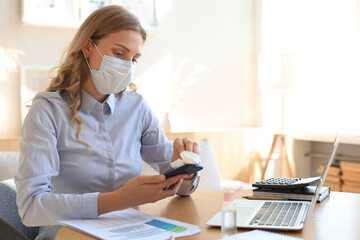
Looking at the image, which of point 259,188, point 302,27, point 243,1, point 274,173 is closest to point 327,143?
point 274,173

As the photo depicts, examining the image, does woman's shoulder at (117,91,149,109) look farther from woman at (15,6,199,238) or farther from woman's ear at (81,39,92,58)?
woman's ear at (81,39,92,58)

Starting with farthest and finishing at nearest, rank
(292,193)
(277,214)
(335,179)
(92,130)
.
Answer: (335,179)
(92,130)
(292,193)
(277,214)

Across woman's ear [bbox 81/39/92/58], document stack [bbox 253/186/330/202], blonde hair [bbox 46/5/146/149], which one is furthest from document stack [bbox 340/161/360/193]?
woman's ear [bbox 81/39/92/58]

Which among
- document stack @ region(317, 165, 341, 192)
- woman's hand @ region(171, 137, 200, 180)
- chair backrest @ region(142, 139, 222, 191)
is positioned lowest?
document stack @ region(317, 165, 341, 192)

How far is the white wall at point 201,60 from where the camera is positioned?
152 inches

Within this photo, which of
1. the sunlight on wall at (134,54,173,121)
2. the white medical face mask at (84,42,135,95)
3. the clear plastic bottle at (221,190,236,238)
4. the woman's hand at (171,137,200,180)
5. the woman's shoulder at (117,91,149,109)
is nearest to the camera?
the clear plastic bottle at (221,190,236,238)

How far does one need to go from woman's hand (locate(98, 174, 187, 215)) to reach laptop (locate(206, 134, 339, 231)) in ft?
0.55

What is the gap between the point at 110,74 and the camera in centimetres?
164

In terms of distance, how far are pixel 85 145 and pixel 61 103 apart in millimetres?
170

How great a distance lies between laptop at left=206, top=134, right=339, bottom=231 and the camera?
3.92 ft

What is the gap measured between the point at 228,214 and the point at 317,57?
3459 mm

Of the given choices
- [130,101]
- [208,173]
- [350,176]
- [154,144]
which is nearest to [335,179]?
[350,176]

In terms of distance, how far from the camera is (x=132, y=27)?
1.65 meters

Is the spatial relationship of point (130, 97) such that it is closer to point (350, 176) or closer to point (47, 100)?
point (47, 100)
